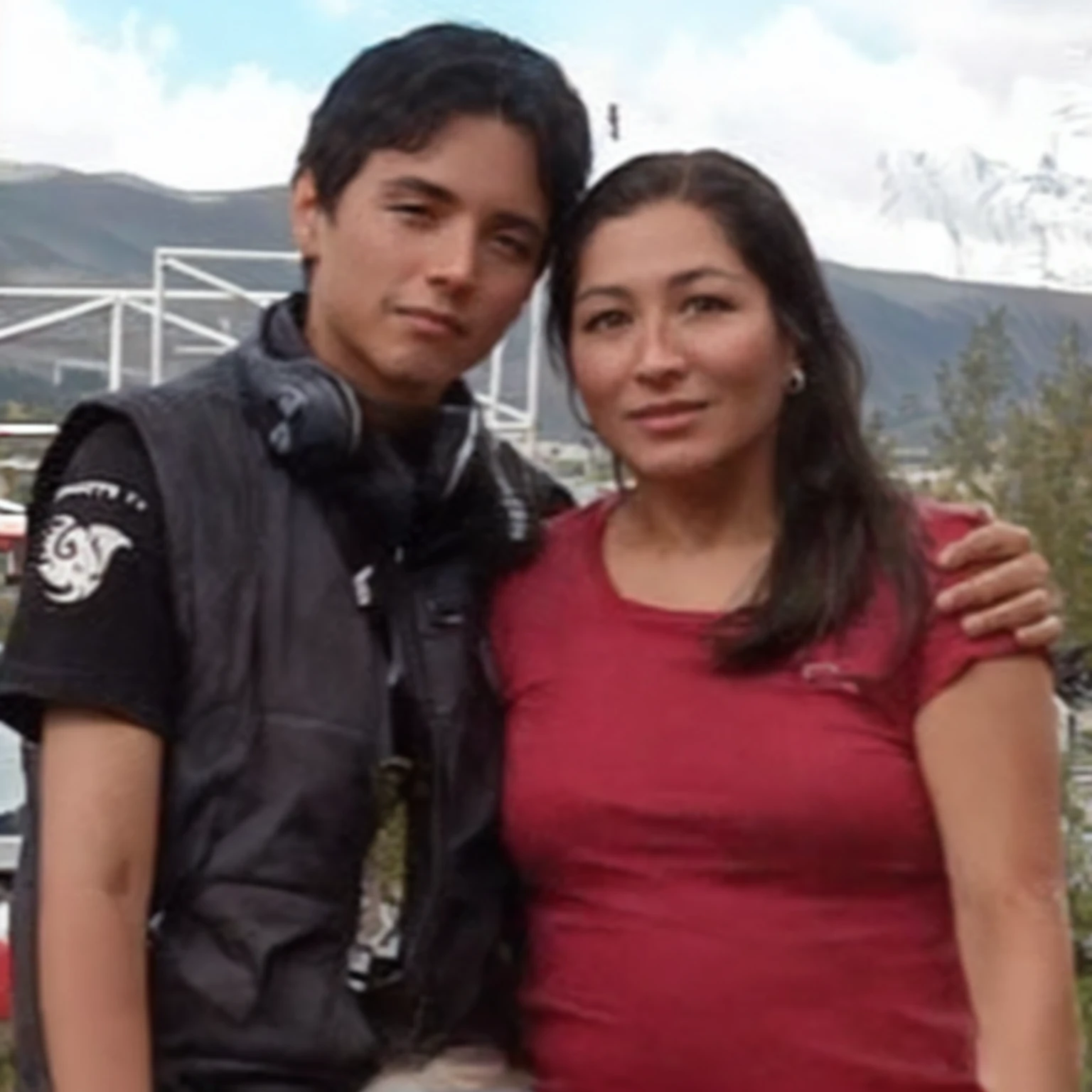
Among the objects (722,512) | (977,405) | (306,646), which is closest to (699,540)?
(722,512)

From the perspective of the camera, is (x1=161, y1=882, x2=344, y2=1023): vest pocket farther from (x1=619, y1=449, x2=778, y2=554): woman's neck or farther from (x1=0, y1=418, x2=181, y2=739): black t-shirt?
(x1=619, y1=449, x2=778, y2=554): woman's neck

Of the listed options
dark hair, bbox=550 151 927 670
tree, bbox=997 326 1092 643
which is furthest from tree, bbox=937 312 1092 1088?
dark hair, bbox=550 151 927 670

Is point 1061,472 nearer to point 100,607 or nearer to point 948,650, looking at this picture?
point 948,650

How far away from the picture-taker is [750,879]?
1.60 metres

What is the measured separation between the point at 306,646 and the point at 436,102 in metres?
0.35

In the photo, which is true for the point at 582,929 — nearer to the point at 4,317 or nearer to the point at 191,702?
the point at 191,702

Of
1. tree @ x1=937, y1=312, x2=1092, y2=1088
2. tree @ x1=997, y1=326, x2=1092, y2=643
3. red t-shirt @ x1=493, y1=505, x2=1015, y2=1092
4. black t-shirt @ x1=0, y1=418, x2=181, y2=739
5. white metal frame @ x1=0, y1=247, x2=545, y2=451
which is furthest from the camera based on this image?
white metal frame @ x1=0, y1=247, x2=545, y2=451

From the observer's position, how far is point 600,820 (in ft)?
5.34

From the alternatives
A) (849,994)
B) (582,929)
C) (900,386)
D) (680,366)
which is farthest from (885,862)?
(900,386)

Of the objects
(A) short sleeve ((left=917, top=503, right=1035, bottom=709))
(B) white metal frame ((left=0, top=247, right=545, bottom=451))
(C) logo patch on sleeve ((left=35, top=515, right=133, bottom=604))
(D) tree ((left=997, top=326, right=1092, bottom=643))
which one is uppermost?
(B) white metal frame ((left=0, top=247, right=545, bottom=451))

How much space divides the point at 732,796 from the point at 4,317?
5078mm

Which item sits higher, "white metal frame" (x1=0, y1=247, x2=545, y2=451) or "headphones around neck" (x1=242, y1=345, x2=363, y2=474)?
"white metal frame" (x1=0, y1=247, x2=545, y2=451)

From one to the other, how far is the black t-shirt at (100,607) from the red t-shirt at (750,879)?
0.28 meters

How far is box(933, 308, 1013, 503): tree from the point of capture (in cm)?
438
